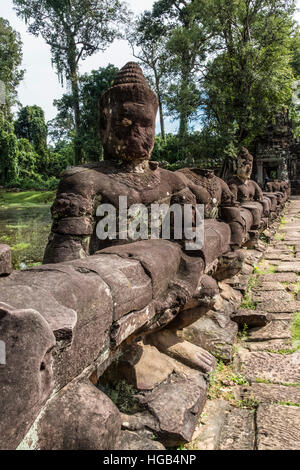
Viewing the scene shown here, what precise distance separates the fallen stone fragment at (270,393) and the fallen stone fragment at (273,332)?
2.86 ft

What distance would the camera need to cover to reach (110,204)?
109 inches

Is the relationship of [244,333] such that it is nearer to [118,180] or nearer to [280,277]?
[118,180]

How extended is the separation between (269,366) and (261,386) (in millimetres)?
332

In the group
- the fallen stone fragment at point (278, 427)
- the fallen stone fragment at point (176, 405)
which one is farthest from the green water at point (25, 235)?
the fallen stone fragment at point (278, 427)

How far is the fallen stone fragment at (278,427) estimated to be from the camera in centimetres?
187

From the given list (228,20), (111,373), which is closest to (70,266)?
(111,373)

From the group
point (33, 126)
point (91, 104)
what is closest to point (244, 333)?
point (91, 104)

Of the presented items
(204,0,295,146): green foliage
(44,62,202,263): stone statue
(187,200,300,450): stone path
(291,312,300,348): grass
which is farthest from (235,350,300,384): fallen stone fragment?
(204,0,295,146): green foliage

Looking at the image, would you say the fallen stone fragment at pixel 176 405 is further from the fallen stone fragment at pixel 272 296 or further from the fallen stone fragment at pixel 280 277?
the fallen stone fragment at pixel 280 277

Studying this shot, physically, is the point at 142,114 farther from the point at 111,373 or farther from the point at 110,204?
the point at 111,373

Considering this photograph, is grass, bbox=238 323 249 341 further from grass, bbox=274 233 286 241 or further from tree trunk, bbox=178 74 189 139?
tree trunk, bbox=178 74 189 139

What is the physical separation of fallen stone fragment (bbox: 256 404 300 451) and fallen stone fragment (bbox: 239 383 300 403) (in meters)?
0.10

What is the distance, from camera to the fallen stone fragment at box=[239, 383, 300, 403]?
92.5 inches
